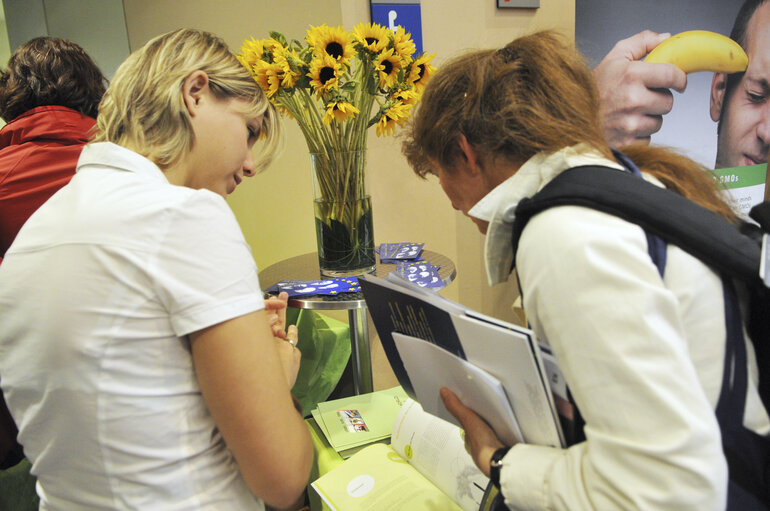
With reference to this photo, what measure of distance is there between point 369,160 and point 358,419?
1063mm

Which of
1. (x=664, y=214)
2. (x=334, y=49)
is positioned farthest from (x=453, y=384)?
(x=334, y=49)

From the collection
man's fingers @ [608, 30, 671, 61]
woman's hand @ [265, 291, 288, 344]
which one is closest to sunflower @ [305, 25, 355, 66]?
woman's hand @ [265, 291, 288, 344]

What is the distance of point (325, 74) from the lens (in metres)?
1.26

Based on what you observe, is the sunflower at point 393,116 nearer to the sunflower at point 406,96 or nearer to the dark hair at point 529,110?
the sunflower at point 406,96

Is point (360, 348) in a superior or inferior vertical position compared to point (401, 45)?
inferior

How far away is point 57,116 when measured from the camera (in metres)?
1.45

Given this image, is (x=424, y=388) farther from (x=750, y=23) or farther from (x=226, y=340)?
(x=750, y=23)

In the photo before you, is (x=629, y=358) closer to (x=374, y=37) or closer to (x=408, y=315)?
(x=408, y=315)

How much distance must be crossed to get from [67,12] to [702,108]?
102 inches

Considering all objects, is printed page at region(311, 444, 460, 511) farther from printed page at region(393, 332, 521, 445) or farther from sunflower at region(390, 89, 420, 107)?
sunflower at region(390, 89, 420, 107)

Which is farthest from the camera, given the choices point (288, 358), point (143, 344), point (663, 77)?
point (663, 77)

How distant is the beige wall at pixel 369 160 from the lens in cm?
188

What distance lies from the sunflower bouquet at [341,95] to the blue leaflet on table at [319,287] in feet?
0.31

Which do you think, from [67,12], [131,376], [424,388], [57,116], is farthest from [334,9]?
[131,376]
